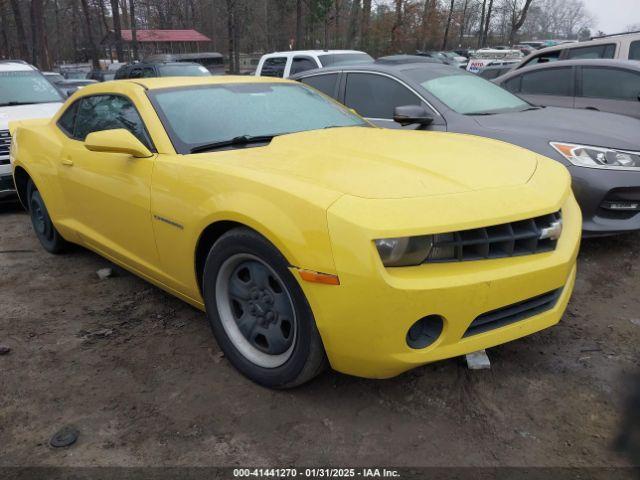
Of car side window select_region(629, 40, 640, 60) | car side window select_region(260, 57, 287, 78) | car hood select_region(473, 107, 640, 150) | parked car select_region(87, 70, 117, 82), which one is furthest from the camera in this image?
parked car select_region(87, 70, 117, 82)

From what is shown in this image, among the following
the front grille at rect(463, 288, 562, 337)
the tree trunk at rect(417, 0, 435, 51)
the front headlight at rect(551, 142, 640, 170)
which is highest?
the tree trunk at rect(417, 0, 435, 51)

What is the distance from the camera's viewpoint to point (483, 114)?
16.5ft

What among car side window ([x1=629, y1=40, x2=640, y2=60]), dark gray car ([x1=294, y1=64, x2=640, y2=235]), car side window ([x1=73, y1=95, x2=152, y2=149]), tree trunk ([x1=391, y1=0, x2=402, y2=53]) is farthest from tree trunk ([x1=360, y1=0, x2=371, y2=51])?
car side window ([x1=73, y1=95, x2=152, y2=149])

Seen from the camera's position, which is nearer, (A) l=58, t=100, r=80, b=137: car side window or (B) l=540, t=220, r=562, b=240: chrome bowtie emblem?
(B) l=540, t=220, r=562, b=240: chrome bowtie emblem

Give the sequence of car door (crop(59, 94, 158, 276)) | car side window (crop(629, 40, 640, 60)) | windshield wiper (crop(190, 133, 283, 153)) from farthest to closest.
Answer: car side window (crop(629, 40, 640, 60)) < car door (crop(59, 94, 158, 276)) < windshield wiper (crop(190, 133, 283, 153))

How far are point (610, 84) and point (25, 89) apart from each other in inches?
296

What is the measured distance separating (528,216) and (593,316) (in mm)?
1388

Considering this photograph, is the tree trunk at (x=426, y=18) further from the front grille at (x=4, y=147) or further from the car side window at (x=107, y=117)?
the car side window at (x=107, y=117)

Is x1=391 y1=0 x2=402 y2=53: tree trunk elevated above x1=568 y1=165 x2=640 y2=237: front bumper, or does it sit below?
above

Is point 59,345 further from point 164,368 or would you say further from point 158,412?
point 158,412

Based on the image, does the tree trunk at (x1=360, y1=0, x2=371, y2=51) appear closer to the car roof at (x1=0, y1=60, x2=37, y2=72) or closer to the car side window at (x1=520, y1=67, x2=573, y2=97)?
the car roof at (x1=0, y1=60, x2=37, y2=72)

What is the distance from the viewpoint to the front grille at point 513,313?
2.28 meters

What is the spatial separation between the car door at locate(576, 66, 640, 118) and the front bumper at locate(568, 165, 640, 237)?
2427 millimetres

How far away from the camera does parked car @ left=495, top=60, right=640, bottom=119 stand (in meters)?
6.05
